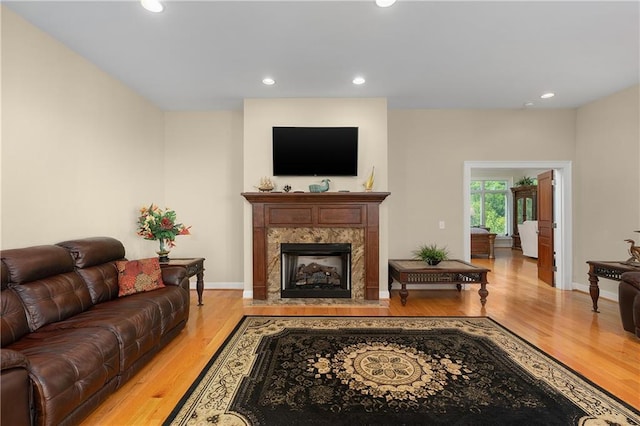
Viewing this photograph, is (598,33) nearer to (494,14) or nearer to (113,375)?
(494,14)

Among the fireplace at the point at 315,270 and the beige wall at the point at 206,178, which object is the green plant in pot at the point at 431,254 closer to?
the fireplace at the point at 315,270

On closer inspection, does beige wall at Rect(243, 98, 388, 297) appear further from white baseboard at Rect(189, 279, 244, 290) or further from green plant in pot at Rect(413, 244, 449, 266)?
white baseboard at Rect(189, 279, 244, 290)

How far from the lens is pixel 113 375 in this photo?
6.52ft

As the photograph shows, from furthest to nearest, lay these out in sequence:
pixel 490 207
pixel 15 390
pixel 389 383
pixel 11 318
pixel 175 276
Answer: pixel 490 207, pixel 175 276, pixel 389 383, pixel 11 318, pixel 15 390

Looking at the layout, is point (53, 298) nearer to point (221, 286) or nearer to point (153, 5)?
point (153, 5)

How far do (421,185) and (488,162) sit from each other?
3.81 feet

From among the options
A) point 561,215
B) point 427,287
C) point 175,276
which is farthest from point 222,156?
point 561,215

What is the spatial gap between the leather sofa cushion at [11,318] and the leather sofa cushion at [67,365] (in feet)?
0.19

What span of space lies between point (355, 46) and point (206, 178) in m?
3.16

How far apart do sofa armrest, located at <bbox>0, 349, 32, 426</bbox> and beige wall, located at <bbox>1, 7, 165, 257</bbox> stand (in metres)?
1.54

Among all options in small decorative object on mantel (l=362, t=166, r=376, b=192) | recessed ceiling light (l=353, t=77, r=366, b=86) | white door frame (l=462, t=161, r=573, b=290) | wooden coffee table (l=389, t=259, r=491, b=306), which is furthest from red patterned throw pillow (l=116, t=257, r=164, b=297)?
white door frame (l=462, t=161, r=573, b=290)

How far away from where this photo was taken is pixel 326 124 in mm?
4266

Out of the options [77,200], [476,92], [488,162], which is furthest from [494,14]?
[77,200]

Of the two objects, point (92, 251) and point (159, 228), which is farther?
point (159, 228)
